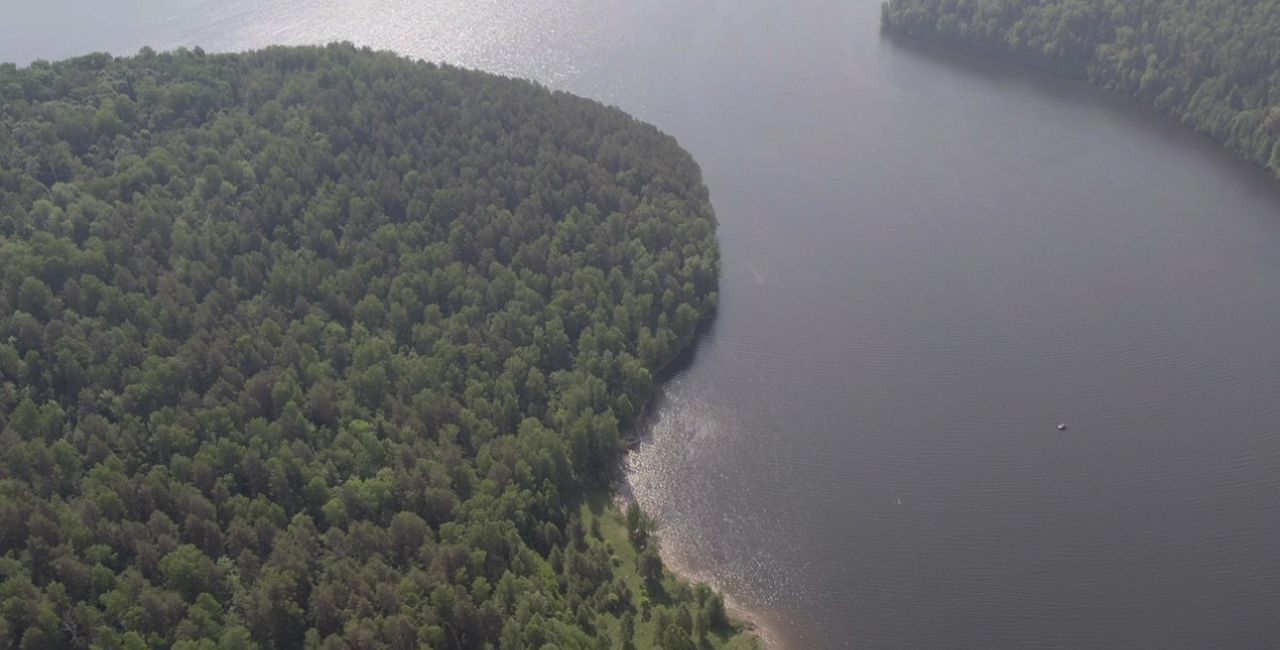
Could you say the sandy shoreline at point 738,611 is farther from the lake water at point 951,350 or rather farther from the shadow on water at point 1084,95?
the shadow on water at point 1084,95

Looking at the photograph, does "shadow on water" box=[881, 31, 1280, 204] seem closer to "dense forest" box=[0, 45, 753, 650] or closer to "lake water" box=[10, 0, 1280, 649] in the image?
"lake water" box=[10, 0, 1280, 649]

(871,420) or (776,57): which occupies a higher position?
(776,57)

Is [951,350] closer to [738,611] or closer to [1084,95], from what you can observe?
[738,611]

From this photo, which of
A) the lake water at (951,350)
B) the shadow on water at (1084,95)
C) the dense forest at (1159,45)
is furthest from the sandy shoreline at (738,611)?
the dense forest at (1159,45)


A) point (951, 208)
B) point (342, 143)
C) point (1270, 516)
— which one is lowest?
point (1270, 516)

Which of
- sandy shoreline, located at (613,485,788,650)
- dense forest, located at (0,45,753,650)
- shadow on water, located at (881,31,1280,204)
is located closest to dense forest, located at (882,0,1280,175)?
shadow on water, located at (881,31,1280,204)

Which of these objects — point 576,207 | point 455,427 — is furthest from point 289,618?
point 576,207

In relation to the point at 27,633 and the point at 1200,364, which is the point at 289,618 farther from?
the point at 1200,364

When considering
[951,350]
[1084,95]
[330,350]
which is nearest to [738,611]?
[951,350]
